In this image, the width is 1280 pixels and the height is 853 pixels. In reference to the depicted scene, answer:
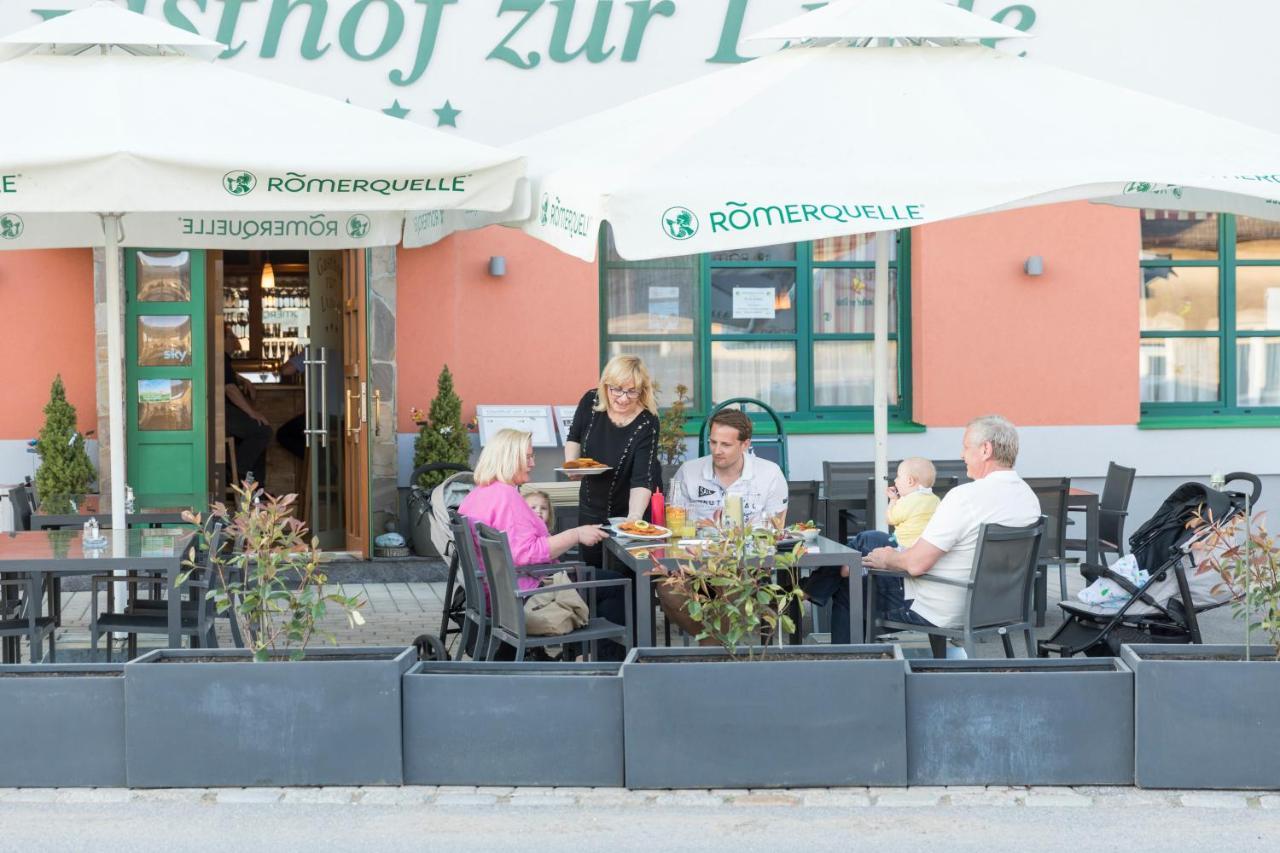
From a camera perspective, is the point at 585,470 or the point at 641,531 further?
the point at 585,470

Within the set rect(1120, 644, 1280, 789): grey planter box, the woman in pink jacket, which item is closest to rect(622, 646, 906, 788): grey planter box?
rect(1120, 644, 1280, 789): grey planter box

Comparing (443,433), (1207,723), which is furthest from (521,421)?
(1207,723)

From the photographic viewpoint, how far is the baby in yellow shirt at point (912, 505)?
269 inches

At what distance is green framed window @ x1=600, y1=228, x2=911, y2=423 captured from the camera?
11273 mm

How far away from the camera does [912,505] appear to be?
22.6ft

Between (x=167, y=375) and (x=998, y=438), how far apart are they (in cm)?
583

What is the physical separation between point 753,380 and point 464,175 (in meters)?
5.15

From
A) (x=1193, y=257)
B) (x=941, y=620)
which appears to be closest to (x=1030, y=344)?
(x=1193, y=257)

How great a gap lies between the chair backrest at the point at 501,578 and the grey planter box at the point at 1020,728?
163cm

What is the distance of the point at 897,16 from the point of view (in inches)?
269

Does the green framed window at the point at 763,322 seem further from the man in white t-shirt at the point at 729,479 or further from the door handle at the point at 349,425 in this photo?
the man in white t-shirt at the point at 729,479

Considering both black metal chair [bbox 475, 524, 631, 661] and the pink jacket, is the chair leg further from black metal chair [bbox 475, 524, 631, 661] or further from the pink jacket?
the pink jacket

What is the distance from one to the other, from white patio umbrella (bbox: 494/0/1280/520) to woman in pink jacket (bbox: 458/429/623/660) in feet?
2.86

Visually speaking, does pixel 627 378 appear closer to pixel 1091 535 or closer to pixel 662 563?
pixel 662 563
